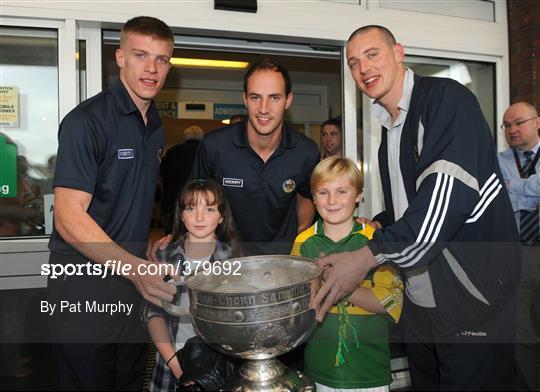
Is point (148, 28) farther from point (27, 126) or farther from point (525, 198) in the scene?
point (525, 198)

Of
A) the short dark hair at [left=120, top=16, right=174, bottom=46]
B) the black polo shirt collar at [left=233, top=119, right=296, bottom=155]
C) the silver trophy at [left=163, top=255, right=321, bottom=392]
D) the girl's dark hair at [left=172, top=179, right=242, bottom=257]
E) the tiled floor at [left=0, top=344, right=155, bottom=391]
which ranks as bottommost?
the tiled floor at [left=0, top=344, right=155, bottom=391]

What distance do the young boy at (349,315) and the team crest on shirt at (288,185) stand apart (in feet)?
1.42

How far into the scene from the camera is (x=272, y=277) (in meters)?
1.24

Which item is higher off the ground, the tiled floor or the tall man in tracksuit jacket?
the tall man in tracksuit jacket

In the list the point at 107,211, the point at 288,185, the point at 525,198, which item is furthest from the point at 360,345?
the point at 525,198

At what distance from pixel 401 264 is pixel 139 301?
0.94 metres

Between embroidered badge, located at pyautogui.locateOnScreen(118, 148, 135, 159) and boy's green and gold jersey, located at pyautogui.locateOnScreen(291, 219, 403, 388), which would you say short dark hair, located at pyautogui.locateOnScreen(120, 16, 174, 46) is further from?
boy's green and gold jersey, located at pyautogui.locateOnScreen(291, 219, 403, 388)

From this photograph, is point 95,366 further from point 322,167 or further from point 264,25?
point 264,25

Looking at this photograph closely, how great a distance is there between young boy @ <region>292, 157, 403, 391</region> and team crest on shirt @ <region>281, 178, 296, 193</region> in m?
0.43

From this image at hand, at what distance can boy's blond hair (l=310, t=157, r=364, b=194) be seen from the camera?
1704mm

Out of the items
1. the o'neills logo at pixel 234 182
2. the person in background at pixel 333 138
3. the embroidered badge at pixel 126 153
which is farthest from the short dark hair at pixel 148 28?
the person in background at pixel 333 138

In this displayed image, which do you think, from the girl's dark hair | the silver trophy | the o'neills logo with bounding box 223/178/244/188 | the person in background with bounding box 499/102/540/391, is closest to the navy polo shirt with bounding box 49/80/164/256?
the girl's dark hair

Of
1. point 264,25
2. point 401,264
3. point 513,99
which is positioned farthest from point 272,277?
point 513,99

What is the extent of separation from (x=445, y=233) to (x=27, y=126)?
7.42ft
